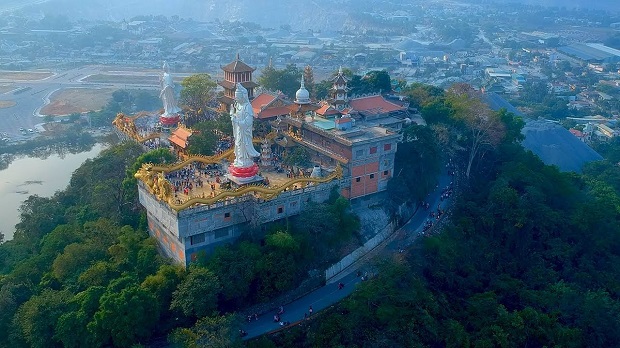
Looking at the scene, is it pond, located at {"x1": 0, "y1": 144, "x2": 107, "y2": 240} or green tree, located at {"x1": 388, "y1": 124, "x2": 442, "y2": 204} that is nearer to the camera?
green tree, located at {"x1": 388, "y1": 124, "x2": 442, "y2": 204}

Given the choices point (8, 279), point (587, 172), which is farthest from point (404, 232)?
point (587, 172)

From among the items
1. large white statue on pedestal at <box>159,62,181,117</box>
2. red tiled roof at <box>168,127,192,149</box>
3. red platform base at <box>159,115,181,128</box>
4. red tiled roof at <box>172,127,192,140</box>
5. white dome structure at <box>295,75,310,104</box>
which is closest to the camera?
red tiled roof at <box>168,127,192,149</box>

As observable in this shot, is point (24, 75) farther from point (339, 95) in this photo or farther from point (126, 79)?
point (339, 95)

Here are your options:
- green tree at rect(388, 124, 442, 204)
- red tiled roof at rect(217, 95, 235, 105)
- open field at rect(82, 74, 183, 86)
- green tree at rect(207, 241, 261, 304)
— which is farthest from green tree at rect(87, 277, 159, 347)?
open field at rect(82, 74, 183, 86)

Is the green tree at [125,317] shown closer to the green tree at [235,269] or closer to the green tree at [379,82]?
the green tree at [235,269]

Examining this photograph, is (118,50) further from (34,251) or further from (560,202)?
(560,202)

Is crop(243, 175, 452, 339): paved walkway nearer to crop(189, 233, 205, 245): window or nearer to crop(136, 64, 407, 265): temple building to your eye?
crop(136, 64, 407, 265): temple building

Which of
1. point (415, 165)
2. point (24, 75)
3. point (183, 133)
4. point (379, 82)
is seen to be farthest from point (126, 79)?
point (415, 165)
